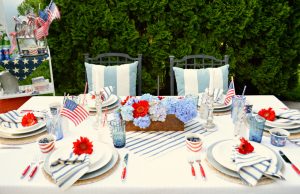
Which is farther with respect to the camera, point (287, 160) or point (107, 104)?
point (107, 104)

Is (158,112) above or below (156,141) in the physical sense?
above

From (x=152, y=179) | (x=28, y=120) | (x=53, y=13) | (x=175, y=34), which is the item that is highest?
(x=53, y=13)

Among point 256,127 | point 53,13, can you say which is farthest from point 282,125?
point 53,13

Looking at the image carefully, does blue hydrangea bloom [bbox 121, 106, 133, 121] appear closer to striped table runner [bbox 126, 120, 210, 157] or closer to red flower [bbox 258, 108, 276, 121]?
striped table runner [bbox 126, 120, 210, 157]

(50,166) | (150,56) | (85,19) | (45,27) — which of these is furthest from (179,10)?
(50,166)

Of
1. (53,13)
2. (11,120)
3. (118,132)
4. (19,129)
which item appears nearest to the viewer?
(118,132)

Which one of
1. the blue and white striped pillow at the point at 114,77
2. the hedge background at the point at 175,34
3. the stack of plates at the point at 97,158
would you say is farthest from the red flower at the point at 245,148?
the hedge background at the point at 175,34

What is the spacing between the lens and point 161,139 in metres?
1.41

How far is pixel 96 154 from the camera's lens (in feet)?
3.91

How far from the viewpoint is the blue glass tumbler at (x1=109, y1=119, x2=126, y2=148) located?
1.29 meters

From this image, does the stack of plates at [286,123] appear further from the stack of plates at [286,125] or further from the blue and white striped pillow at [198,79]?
the blue and white striped pillow at [198,79]

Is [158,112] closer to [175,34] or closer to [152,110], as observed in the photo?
[152,110]

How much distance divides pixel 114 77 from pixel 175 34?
1.42 metres

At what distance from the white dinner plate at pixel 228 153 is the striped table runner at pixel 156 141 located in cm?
18
